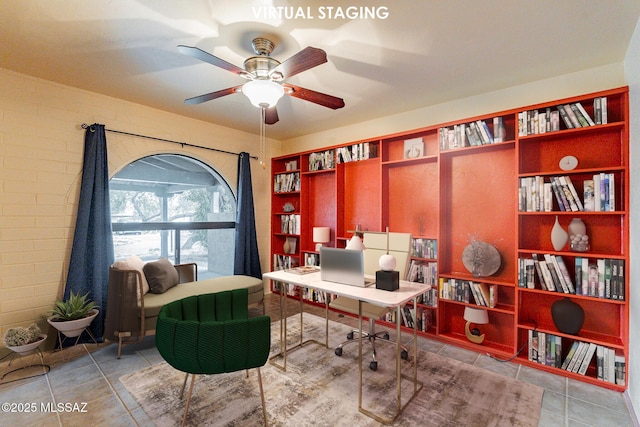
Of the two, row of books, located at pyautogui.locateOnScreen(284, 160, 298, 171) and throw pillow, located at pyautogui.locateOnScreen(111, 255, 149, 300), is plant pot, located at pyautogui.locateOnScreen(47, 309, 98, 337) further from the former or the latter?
row of books, located at pyautogui.locateOnScreen(284, 160, 298, 171)

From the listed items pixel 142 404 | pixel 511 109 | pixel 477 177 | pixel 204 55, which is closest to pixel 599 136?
pixel 511 109

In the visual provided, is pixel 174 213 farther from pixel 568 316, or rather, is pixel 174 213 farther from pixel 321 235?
pixel 568 316

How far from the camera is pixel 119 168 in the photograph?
324 centimetres

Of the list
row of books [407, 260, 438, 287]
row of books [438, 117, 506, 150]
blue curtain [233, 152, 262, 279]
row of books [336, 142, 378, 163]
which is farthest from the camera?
blue curtain [233, 152, 262, 279]

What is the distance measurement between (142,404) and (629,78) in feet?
13.8

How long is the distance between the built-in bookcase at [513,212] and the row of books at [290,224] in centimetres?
89

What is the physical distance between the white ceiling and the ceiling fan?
159mm

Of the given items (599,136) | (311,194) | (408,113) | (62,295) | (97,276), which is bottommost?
(62,295)

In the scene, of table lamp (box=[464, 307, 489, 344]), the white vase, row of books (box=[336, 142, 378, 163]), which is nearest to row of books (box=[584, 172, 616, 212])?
the white vase

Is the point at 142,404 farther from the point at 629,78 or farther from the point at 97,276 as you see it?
the point at 629,78

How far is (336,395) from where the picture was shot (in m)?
2.10

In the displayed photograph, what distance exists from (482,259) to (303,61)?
95.7 inches

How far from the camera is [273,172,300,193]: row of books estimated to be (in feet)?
14.9

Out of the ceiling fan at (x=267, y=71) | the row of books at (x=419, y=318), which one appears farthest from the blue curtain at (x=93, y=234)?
the row of books at (x=419, y=318)
